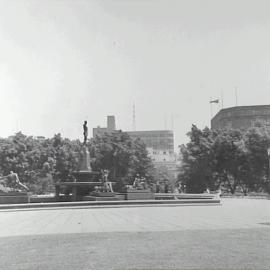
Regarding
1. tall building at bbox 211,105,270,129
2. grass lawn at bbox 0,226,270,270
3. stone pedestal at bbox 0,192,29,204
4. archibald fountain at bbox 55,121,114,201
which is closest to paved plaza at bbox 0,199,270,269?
grass lawn at bbox 0,226,270,270

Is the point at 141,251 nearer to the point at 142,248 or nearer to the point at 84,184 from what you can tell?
the point at 142,248

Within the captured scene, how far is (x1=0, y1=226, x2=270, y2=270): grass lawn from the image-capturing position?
9.55 m

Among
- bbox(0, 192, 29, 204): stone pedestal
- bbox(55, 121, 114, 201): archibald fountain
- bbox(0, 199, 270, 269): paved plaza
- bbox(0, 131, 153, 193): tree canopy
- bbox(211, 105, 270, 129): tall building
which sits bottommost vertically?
bbox(0, 199, 270, 269): paved plaza

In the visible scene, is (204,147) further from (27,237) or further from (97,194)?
(27,237)

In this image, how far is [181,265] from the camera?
9.38 meters

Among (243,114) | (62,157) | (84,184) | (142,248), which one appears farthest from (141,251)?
(243,114)

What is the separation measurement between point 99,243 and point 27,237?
117 inches

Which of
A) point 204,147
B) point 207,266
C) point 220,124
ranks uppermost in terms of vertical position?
point 220,124

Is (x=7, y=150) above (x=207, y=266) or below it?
above

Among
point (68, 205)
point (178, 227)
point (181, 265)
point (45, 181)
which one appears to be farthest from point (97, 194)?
point (45, 181)

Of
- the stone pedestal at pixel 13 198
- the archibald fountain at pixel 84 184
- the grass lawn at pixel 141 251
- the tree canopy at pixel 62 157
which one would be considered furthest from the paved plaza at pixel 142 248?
the tree canopy at pixel 62 157

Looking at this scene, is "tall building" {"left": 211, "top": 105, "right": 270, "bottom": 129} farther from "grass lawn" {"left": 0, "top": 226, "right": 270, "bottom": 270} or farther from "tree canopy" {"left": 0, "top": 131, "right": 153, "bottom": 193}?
"grass lawn" {"left": 0, "top": 226, "right": 270, "bottom": 270}

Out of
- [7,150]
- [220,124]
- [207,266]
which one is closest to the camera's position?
[207,266]

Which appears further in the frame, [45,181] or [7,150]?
[45,181]
